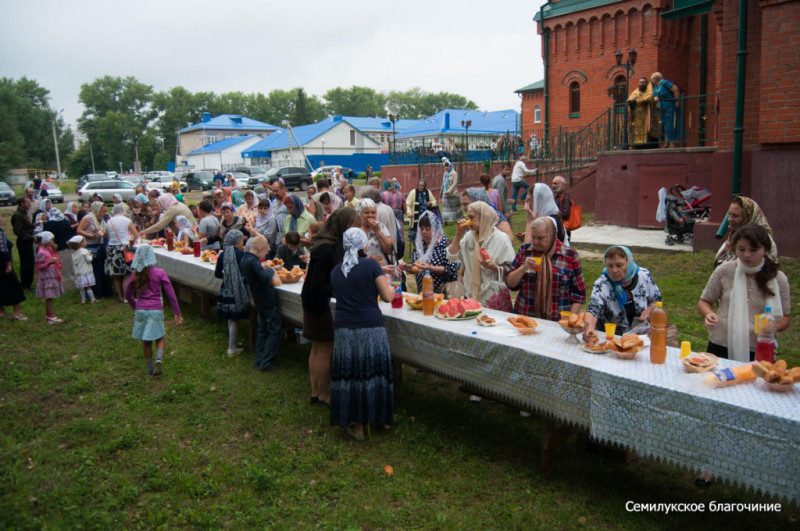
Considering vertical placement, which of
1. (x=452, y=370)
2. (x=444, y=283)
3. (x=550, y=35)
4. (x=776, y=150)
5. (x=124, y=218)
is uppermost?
(x=550, y=35)

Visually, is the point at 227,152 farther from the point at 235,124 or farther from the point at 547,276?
the point at 547,276

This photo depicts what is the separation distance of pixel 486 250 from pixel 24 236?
9.98 meters

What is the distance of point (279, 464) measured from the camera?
4441 millimetres

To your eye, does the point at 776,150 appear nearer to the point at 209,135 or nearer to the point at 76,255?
the point at 76,255

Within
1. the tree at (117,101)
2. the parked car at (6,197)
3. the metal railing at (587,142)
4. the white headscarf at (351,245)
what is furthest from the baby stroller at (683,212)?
the tree at (117,101)

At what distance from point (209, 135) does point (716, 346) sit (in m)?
86.5

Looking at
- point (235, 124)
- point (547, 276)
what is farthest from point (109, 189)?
point (235, 124)

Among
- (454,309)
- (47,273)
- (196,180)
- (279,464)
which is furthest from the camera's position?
(196,180)

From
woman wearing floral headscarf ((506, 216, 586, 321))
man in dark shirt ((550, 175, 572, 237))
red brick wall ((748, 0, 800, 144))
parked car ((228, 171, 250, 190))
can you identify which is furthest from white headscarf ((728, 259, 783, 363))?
parked car ((228, 171, 250, 190))

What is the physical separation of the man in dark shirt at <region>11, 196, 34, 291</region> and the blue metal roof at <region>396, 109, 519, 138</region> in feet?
154

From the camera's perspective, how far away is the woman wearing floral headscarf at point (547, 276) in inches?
178

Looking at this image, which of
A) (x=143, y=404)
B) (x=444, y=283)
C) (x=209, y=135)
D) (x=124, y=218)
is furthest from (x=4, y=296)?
(x=209, y=135)

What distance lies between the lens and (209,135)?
8238 centimetres

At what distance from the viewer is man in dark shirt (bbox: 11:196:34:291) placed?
10.9 m
